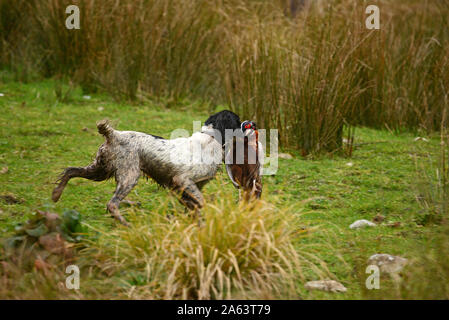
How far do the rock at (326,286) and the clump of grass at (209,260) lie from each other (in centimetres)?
12

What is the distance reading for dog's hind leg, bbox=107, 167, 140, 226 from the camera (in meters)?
4.06

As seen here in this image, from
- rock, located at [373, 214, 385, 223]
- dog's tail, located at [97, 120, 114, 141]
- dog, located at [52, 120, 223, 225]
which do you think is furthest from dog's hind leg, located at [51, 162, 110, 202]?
rock, located at [373, 214, 385, 223]

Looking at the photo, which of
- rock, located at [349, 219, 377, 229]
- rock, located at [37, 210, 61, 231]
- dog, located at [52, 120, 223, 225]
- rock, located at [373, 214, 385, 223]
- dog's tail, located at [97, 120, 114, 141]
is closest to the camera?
rock, located at [37, 210, 61, 231]

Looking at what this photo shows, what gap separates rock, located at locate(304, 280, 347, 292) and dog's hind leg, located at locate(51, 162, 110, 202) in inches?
71.8

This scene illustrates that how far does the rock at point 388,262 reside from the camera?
11.4 ft

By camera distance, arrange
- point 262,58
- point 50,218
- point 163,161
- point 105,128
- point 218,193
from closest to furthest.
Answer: point 50,218 < point 218,193 < point 105,128 < point 163,161 < point 262,58

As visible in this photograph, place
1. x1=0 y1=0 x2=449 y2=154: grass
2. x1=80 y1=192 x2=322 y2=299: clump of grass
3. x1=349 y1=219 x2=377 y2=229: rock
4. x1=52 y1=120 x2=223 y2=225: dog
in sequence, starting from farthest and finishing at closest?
x1=0 y1=0 x2=449 y2=154: grass → x1=349 y1=219 x2=377 y2=229: rock → x1=52 y1=120 x2=223 y2=225: dog → x1=80 y1=192 x2=322 y2=299: clump of grass

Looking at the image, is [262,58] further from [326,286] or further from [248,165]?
[326,286]

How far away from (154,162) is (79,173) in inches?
24.0

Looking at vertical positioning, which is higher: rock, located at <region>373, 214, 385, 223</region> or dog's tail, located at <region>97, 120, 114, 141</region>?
dog's tail, located at <region>97, 120, 114, 141</region>

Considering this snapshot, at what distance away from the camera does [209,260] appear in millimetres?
3186

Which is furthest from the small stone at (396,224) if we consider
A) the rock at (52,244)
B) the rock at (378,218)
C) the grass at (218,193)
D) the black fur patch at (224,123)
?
the rock at (52,244)

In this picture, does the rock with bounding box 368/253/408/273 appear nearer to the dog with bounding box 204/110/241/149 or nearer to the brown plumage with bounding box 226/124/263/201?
the brown plumage with bounding box 226/124/263/201

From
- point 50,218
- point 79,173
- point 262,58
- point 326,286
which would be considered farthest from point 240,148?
point 262,58
